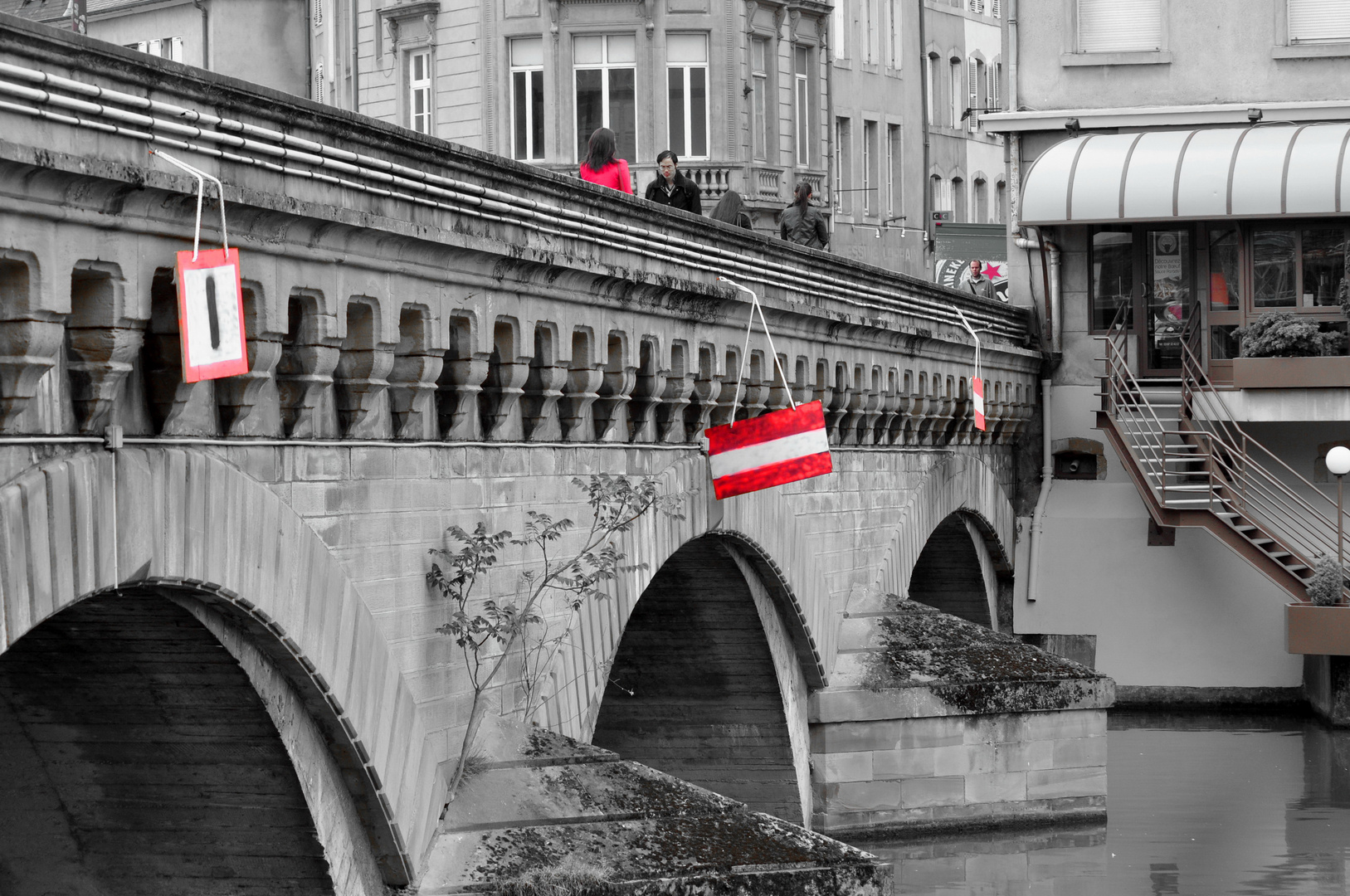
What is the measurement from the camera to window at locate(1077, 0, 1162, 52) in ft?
88.7

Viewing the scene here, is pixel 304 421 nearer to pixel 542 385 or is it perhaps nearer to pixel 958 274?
pixel 542 385

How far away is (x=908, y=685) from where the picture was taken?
1816cm

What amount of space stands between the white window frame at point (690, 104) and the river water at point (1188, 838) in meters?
14.5

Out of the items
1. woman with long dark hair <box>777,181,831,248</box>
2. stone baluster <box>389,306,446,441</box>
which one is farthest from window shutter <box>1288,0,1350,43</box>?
stone baluster <box>389,306,446,441</box>

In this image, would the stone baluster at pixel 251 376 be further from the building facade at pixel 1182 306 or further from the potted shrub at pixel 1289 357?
the potted shrub at pixel 1289 357

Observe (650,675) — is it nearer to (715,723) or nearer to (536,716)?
(715,723)

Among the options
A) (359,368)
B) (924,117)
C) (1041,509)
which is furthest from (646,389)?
(924,117)

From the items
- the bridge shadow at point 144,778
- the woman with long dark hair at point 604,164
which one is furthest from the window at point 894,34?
the bridge shadow at point 144,778

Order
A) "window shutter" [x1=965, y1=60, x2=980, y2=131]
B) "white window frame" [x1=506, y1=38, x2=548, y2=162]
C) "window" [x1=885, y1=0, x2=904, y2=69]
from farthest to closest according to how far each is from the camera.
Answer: "window shutter" [x1=965, y1=60, x2=980, y2=131] → "window" [x1=885, y1=0, x2=904, y2=69] → "white window frame" [x1=506, y1=38, x2=548, y2=162]

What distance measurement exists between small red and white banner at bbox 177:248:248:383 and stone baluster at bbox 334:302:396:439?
153cm

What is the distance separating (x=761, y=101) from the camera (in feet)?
118

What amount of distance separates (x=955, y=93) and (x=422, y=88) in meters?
20.1

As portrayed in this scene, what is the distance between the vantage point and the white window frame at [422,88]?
35.7m

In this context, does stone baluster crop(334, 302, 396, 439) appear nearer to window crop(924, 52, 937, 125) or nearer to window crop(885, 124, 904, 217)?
window crop(885, 124, 904, 217)
